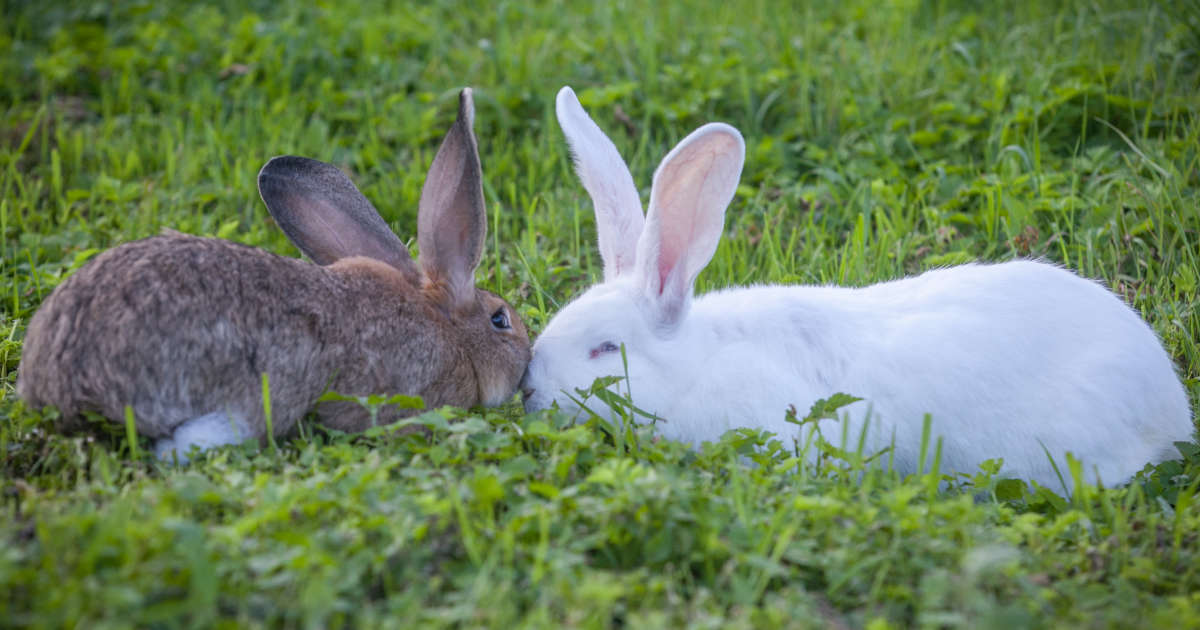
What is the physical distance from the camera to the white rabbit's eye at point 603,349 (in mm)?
4539

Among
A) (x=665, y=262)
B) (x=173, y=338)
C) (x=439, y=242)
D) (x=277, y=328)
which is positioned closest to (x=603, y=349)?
(x=665, y=262)

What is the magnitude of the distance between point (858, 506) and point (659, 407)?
51.2 inches

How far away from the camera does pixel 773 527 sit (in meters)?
3.12

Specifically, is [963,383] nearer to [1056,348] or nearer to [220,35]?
[1056,348]

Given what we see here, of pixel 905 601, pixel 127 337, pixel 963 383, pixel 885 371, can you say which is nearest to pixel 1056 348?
pixel 963 383

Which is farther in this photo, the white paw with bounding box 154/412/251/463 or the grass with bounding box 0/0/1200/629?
the white paw with bounding box 154/412/251/463

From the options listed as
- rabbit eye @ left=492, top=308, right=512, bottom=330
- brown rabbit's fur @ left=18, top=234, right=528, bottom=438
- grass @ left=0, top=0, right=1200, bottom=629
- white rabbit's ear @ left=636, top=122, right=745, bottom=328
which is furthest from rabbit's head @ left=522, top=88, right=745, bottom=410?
brown rabbit's fur @ left=18, top=234, right=528, bottom=438

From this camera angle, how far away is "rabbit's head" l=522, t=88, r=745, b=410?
4363 mm

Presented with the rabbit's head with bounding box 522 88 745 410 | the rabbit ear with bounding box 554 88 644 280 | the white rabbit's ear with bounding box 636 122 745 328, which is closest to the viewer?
the white rabbit's ear with bounding box 636 122 745 328

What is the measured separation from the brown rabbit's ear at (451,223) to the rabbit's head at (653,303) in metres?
0.44

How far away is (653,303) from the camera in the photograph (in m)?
4.55

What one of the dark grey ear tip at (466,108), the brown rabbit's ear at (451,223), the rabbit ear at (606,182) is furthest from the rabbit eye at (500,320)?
the dark grey ear tip at (466,108)

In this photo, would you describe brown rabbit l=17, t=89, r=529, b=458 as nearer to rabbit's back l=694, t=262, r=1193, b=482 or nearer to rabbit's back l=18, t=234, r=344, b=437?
rabbit's back l=18, t=234, r=344, b=437

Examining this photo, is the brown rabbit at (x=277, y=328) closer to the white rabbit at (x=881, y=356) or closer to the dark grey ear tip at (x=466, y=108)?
the dark grey ear tip at (x=466, y=108)
